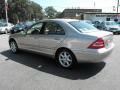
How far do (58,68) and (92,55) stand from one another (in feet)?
4.37

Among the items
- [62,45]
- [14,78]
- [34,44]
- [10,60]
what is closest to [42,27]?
[34,44]

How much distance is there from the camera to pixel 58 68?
19.8ft

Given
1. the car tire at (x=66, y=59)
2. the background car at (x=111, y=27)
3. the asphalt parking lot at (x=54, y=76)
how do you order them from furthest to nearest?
the background car at (x=111, y=27)
the car tire at (x=66, y=59)
the asphalt parking lot at (x=54, y=76)

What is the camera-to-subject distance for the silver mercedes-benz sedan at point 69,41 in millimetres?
5348

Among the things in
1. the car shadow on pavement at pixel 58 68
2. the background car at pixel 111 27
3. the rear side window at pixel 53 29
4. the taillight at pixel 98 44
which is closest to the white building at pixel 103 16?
the background car at pixel 111 27

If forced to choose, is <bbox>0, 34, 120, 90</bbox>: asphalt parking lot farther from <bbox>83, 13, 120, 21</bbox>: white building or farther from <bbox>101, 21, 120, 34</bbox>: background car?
<bbox>83, 13, 120, 21</bbox>: white building

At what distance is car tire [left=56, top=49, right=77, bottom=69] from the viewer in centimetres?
576

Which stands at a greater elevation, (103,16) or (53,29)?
(103,16)

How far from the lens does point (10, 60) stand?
714 centimetres

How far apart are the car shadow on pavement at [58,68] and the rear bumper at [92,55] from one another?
0.42 meters

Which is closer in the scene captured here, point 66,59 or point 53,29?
point 66,59

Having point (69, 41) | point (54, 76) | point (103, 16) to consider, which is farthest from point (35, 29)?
point (103, 16)

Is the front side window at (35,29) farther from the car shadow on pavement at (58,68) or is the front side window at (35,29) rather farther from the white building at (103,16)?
the white building at (103,16)

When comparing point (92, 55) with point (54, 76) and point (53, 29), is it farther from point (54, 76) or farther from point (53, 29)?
point (53, 29)
